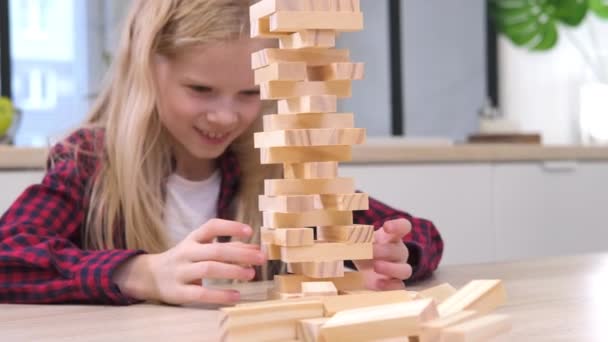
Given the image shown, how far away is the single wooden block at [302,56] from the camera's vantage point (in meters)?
0.80

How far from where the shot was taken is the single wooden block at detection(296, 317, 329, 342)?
1.92 ft

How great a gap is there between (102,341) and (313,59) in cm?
33

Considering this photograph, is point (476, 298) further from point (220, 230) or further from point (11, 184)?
point (11, 184)

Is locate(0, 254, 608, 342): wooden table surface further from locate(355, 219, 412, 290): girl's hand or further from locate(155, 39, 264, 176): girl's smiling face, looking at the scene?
locate(155, 39, 264, 176): girl's smiling face

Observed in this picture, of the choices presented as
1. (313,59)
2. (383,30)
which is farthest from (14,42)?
(313,59)

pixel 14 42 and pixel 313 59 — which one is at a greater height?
pixel 14 42

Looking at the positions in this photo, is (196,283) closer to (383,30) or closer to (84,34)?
(84,34)

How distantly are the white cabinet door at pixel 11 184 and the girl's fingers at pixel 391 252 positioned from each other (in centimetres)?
121

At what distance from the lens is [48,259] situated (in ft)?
3.43

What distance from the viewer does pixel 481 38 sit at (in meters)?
3.87

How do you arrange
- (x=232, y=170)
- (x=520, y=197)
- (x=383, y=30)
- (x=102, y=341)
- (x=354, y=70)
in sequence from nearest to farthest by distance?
(x=102, y=341) < (x=354, y=70) < (x=232, y=170) < (x=520, y=197) < (x=383, y=30)

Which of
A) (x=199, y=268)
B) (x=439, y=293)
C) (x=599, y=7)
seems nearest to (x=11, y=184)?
(x=199, y=268)

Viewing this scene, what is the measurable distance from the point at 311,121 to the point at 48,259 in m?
0.45

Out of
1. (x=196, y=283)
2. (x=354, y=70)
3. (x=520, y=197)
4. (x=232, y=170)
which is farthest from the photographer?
(x=520, y=197)
